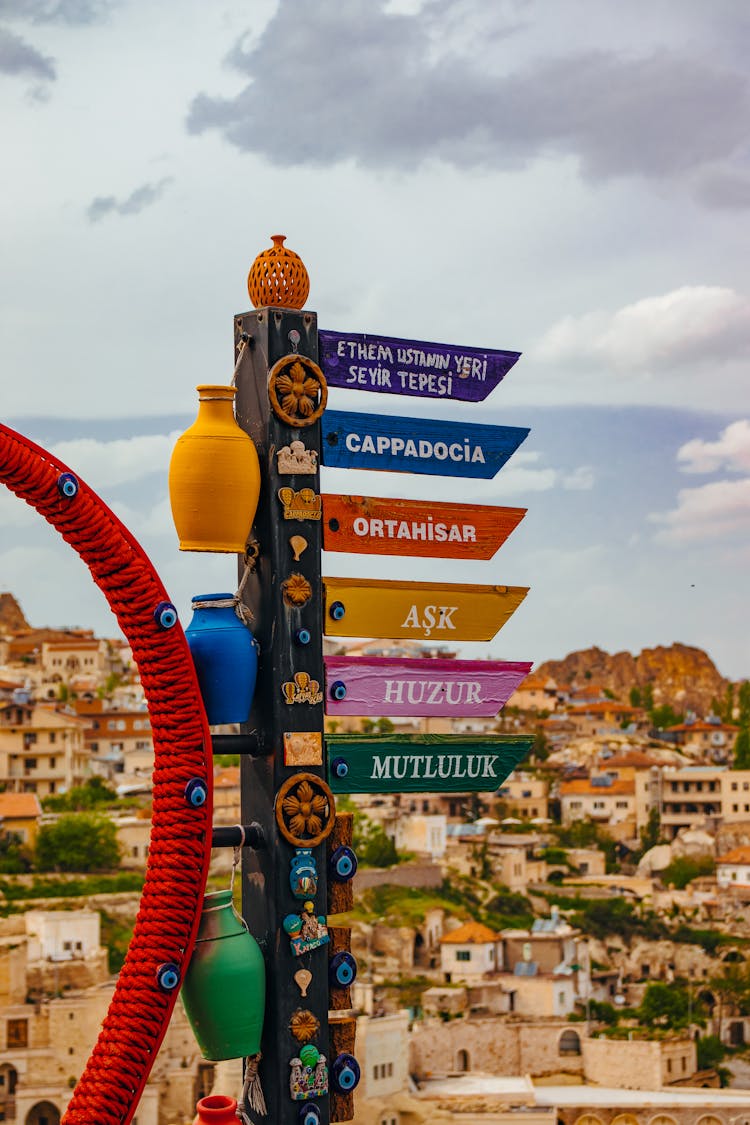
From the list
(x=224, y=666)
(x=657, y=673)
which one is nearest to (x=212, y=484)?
(x=224, y=666)

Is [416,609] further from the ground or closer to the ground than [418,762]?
further from the ground

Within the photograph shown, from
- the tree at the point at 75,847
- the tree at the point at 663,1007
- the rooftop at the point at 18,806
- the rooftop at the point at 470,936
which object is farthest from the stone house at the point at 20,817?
the tree at the point at 663,1007

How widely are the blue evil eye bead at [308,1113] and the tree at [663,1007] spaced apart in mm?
43136

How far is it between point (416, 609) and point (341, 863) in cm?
88

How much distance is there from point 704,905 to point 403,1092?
21.8m

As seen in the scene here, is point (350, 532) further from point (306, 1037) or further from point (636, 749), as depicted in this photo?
point (636, 749)

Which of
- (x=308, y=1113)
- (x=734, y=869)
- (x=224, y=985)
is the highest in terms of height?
(x=734, y=869)

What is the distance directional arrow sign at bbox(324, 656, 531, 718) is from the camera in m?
6.39

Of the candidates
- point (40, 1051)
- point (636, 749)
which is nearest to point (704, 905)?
point (636, 749)

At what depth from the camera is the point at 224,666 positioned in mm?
6137

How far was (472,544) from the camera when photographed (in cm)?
675

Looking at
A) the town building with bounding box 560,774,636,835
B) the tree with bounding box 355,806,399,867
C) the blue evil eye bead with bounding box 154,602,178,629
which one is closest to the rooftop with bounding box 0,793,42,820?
the tree with bounding box 355,806,399,867

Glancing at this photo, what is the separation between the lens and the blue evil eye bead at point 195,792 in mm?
6051

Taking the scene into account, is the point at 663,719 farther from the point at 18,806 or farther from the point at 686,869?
the point at 18,806
